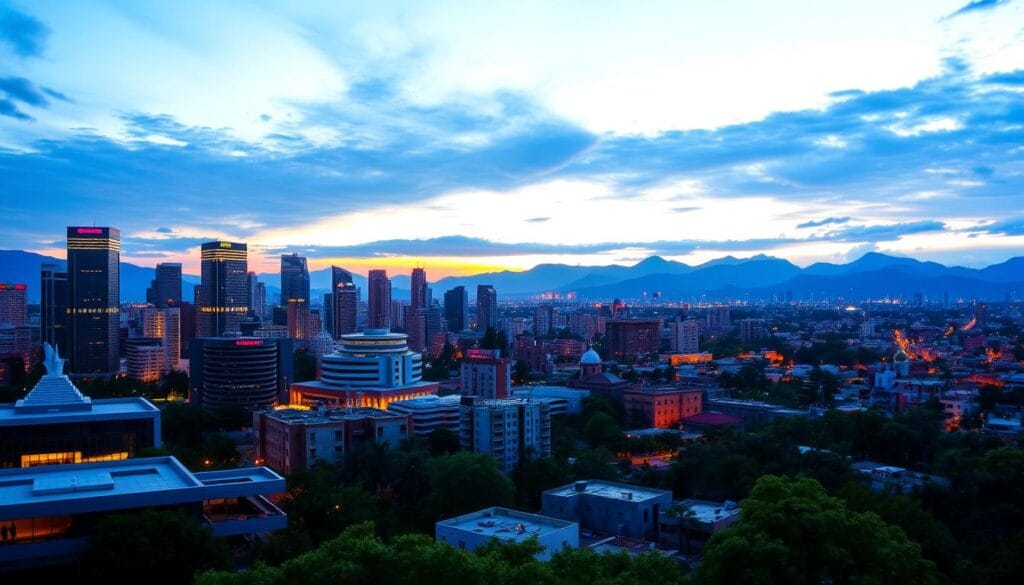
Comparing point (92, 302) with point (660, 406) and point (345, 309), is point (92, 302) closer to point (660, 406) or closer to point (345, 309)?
point (345, 309)

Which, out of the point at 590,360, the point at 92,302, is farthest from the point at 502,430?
the point at 92,302

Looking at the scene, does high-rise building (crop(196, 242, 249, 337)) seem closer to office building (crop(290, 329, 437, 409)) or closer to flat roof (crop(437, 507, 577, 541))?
office building (crop(290, 329, 437, 409))

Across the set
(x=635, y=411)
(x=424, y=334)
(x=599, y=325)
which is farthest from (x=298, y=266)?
(x=635, y=411)

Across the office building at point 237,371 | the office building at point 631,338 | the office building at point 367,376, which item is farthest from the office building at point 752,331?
the office building at point 237,371

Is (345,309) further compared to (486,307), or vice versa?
(486,307)

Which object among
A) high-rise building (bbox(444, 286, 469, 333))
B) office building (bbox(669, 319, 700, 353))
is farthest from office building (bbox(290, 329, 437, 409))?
high-rise building (bbox(444, 286, 469, 333))

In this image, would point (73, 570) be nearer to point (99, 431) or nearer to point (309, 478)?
point (309, 478)

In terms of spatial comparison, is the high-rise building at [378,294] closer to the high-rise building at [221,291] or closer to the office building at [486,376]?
the high-rise building at [221,291]
